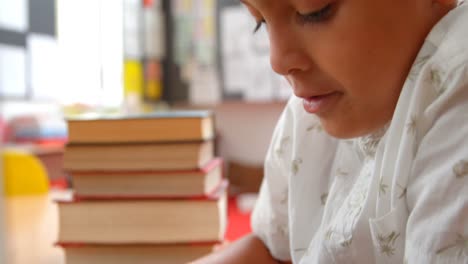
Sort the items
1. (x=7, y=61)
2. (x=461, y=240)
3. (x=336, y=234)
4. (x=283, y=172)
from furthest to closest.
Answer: (x=7, y=61)
(x=283, y=172)
(x=336, y=234)
(x=461, y=240)

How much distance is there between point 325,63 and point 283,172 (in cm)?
21

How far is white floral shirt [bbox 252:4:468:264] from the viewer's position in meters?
0.28

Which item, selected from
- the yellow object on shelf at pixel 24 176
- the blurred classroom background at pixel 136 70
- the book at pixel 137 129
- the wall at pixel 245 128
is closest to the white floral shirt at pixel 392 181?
the book at pixel 137 129

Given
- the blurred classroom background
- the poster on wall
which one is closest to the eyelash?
the blurred classroom background

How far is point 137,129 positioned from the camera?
55 cm

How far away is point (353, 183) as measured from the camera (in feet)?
1.47

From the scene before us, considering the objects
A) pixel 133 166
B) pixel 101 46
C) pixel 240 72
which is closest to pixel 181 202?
pixel 133 166

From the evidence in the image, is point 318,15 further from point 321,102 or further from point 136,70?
point 136,70

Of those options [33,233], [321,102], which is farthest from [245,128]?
[321,102]

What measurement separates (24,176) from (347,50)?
108cm

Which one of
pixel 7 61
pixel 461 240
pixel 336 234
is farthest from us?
pixel 7 61

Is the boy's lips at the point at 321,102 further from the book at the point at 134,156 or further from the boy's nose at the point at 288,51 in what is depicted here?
the book at the point at 134,156

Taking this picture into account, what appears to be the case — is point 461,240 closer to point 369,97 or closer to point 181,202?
point 369,97

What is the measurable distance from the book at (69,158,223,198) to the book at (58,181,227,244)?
0.01 meters
